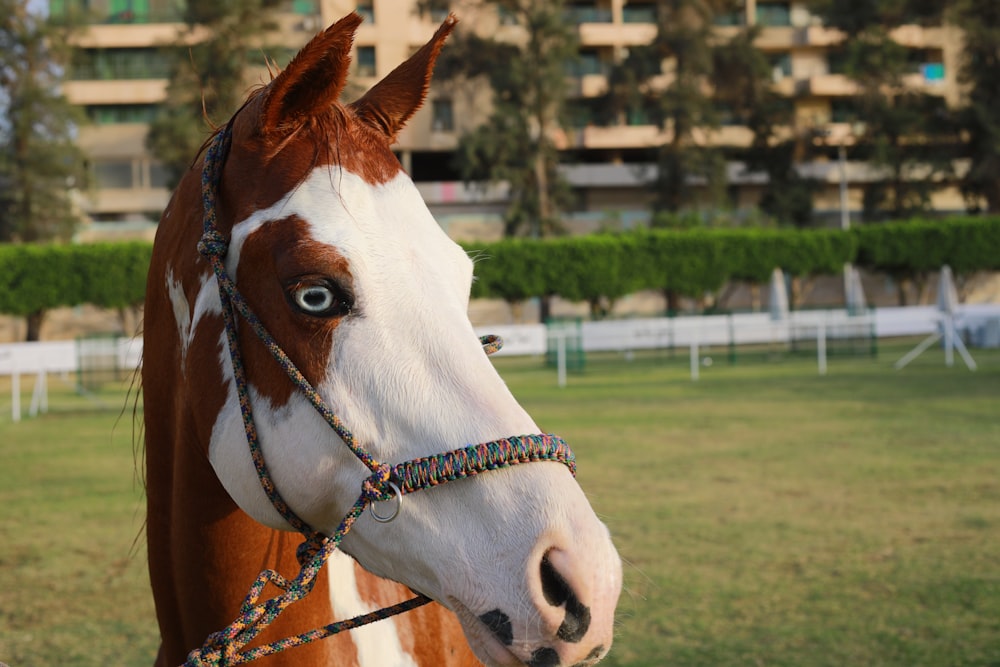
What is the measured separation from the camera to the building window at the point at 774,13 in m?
52.2

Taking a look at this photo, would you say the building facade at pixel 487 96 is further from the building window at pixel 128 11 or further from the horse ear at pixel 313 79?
the horse ear at pixel 313 79

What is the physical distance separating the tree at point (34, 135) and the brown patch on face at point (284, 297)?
3860 cm

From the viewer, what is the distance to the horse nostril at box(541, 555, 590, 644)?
131 centimetres

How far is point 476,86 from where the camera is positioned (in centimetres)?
4162

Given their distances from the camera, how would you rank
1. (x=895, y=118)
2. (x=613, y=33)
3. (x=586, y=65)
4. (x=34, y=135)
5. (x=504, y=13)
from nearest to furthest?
(x=34, y=135), (x=504, y=13), (x=895, y=118), (x=586, y=65), (x=613, y=33)

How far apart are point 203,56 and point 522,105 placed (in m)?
12.7

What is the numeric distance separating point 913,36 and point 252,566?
183ft

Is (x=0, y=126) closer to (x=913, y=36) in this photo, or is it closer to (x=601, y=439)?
(x=601, y=439)

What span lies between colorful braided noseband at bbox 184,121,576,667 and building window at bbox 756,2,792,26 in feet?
180

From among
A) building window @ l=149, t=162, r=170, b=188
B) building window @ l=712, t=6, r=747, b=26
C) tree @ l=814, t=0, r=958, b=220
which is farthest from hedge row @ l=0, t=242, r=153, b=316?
building window @ l=712, t=6, r=747, b=26

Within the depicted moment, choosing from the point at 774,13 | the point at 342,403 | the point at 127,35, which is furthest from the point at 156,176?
the point at 342,403

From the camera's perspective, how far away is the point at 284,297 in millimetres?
1528

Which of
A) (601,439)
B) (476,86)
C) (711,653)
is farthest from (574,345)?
(476,86)

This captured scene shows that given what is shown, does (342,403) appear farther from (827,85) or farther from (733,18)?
(733,18)
